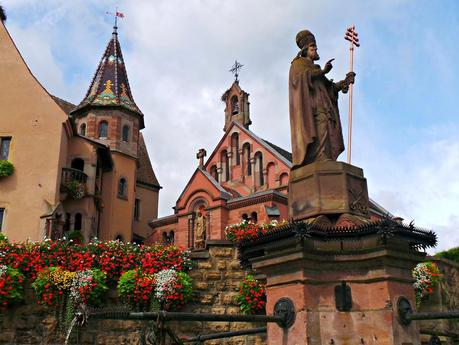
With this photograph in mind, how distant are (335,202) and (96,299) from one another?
29.2 feet

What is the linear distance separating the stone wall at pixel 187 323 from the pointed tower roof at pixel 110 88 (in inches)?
928

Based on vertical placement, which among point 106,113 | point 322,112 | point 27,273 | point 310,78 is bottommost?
point 27,273

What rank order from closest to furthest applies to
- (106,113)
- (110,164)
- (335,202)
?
1. (335,202)
2. (110,164)
3. (106,113)

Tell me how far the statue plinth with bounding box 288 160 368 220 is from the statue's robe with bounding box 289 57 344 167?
0.33 m

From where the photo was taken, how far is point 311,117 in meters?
7.38

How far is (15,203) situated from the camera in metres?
25.0

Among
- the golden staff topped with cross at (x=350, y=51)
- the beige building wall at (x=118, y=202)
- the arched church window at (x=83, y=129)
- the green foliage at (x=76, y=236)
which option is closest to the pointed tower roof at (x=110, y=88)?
the arched church window at (x=83, y=129)

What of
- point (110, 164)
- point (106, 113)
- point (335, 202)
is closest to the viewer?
point (335, 202)

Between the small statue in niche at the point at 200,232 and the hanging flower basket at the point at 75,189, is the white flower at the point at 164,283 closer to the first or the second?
the hanging flower basket at the point at 75,189

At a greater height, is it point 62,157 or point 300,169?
point 62,157

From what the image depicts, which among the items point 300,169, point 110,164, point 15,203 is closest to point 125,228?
point 110,164

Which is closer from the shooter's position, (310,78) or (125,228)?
(310,78)

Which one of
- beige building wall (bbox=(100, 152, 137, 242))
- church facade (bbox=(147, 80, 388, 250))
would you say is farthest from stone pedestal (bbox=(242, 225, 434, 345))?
beige building wall (bbox=(100, 152, 137, 242))

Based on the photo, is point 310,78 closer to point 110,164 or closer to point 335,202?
point 335,202
